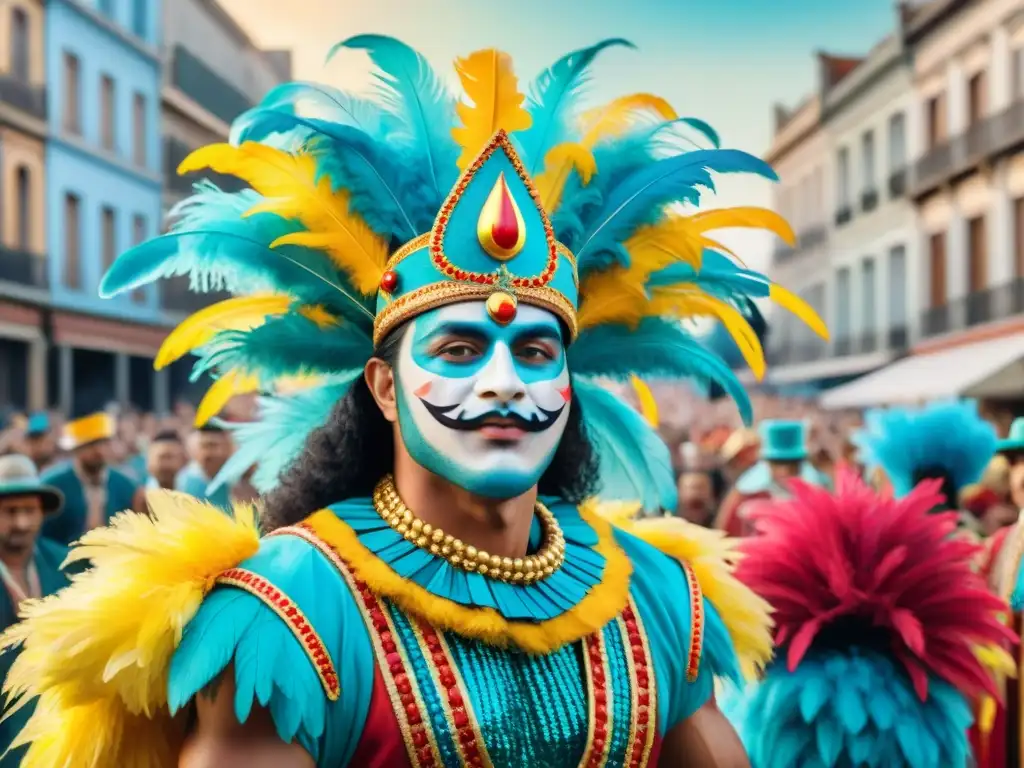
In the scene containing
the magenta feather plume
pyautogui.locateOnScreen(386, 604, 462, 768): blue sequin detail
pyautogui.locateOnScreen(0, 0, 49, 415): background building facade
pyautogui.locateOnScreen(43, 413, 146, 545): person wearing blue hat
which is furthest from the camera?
pyautogui.locateOnScreen(0, 0, 49, 415): background building facade

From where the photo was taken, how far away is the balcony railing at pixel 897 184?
2662 centimetres

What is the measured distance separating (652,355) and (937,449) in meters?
2.69

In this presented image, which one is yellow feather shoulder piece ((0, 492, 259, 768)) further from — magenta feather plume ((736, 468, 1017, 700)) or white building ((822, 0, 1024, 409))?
white building ((822, 0, 1024, 409))

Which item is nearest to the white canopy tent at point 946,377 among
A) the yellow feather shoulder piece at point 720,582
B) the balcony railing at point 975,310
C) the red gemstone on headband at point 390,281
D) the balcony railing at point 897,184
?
the balcony railing at point 975,310

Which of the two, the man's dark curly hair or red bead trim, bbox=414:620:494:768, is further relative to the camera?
the man's dark curly hair

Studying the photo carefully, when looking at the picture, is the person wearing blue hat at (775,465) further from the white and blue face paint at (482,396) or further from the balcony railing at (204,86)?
the balcony railing at (204,86)

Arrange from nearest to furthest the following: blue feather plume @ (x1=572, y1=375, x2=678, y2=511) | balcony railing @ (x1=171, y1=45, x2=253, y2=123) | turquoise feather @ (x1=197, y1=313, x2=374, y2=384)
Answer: turquoise feather @ (x1=197, y1=313, x2=374, y2=384), blue feather plume @ (x1=572, y1=375, x2=678, y2=511), balcony railing @ (x1=171, y1=45, x2=253, y2=123)

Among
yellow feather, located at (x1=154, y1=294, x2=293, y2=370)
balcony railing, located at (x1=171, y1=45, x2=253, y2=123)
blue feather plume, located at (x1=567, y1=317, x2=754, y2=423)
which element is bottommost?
blue feather plume, located at (x1=567, y1=317, x2=754, y2=423)

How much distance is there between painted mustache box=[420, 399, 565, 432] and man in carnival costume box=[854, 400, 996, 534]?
313cm

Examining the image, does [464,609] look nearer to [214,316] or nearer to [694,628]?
[694,628]

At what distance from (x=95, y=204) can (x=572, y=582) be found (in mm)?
24814

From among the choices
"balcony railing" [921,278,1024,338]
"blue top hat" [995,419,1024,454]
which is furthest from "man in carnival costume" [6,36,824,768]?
"balcony railing" [921,278,1024,338]

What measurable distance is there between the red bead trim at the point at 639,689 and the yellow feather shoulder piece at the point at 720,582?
0.25 metres

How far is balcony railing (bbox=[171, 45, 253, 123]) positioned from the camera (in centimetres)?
2984
